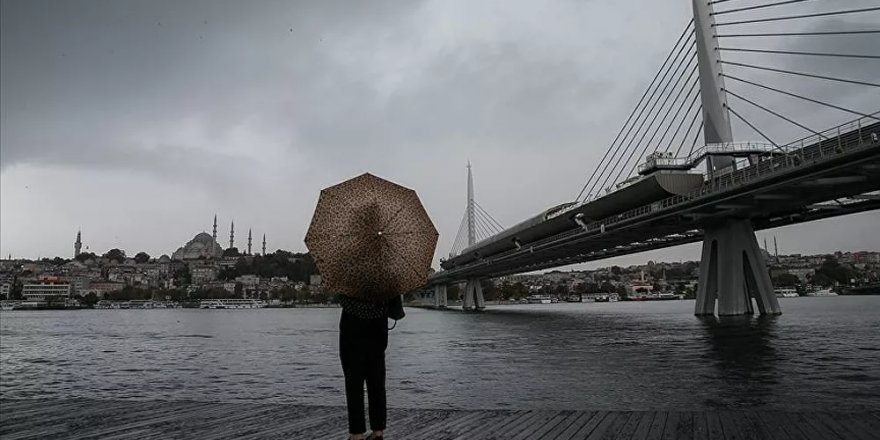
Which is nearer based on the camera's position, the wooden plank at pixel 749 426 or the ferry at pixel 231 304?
the wooden plank at pixel 749 426

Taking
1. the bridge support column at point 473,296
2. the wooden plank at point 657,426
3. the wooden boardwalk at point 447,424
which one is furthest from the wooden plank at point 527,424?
the bridge support column at point 473,296

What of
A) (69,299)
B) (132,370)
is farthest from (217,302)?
(132,370)

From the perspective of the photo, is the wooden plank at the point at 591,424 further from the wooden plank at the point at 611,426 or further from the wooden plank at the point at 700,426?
the wooden plank at the point at 700,426

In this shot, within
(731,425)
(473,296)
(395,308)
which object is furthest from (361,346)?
(473,296)

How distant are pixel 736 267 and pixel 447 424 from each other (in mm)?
48368

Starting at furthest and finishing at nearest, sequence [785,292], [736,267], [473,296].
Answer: [785,292], [473,296], [736,267]

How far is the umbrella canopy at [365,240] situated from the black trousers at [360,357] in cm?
29

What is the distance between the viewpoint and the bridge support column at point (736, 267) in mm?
49344

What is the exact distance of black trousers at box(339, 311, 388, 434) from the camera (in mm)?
5285

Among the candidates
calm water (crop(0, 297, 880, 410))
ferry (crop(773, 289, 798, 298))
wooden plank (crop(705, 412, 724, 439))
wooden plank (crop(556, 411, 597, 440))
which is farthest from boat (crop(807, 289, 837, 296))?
wooden plank (crop(556, 411, 597, 440))

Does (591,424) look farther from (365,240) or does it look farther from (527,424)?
(365,240)

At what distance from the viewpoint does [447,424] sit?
7.25m

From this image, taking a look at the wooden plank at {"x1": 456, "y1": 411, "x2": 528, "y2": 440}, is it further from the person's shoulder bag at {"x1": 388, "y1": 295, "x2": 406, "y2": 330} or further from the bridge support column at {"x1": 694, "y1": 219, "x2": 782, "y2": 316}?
the bridge support column at {"x1": 694, "y1": 219, "x2": 782, "y2": 316}

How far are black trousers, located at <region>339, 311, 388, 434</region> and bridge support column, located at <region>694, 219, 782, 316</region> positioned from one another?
1968 inches
